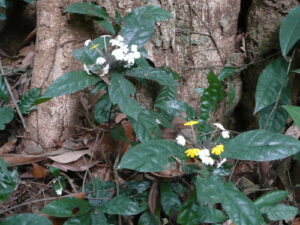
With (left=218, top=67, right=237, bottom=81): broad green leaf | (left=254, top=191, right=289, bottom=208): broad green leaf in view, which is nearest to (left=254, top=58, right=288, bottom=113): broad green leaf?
(left=218, top=67, right=237, bottom=81): broad green leaf

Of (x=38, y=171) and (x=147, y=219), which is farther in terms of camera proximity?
(x=38, y=171)

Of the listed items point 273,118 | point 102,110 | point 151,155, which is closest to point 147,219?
point 151,155

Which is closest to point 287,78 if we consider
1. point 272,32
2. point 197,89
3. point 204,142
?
point 272,32

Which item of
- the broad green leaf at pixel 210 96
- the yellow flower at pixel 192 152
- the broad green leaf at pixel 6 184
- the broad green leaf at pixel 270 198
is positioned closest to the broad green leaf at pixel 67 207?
the broad green leaf at pixel 6 184

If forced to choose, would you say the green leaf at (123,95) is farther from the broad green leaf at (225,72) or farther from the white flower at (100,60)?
the broad green leaf at (225,72)

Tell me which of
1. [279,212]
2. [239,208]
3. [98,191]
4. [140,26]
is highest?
[140,26]

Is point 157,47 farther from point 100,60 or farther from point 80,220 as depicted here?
point 80,220

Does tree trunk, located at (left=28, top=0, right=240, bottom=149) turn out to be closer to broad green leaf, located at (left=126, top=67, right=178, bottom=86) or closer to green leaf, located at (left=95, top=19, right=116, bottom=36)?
green leaf, located at (left=95, top=19, right=116, bottom=36)
